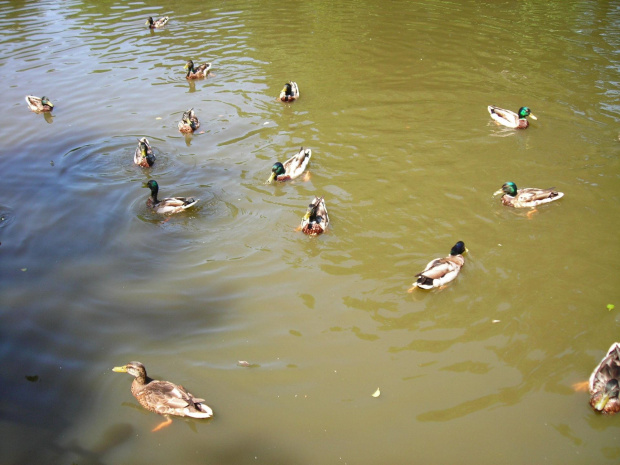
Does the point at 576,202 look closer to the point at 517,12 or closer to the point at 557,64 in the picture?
the point at 557,64

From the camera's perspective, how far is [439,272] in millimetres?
6754

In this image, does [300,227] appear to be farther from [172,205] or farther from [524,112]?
[524,112]

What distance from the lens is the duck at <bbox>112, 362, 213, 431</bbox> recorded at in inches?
208

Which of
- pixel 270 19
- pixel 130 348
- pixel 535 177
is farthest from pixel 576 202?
pixel 270 19

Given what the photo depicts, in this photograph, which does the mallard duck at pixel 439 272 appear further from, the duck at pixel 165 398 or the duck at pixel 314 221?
the duck at pixel 165 398

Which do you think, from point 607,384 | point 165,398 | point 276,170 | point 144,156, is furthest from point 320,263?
point 144,156

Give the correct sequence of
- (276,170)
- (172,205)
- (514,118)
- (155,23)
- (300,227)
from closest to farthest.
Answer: (300,227)
(172,205)
(276,170)
(514,118)
(155,23)

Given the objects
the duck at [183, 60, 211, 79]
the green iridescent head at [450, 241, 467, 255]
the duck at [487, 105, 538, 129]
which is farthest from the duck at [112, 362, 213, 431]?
the duck at [183, 60, 211, 79]

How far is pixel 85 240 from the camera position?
8.16 metres

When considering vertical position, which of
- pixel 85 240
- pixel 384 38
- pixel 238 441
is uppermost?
pixel 384 38

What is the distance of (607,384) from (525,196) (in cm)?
391

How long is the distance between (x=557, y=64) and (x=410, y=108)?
→ 204 inches

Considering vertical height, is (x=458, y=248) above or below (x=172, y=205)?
below

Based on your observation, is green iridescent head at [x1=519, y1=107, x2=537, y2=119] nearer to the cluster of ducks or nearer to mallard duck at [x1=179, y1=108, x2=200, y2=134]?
the cluster of ducks
